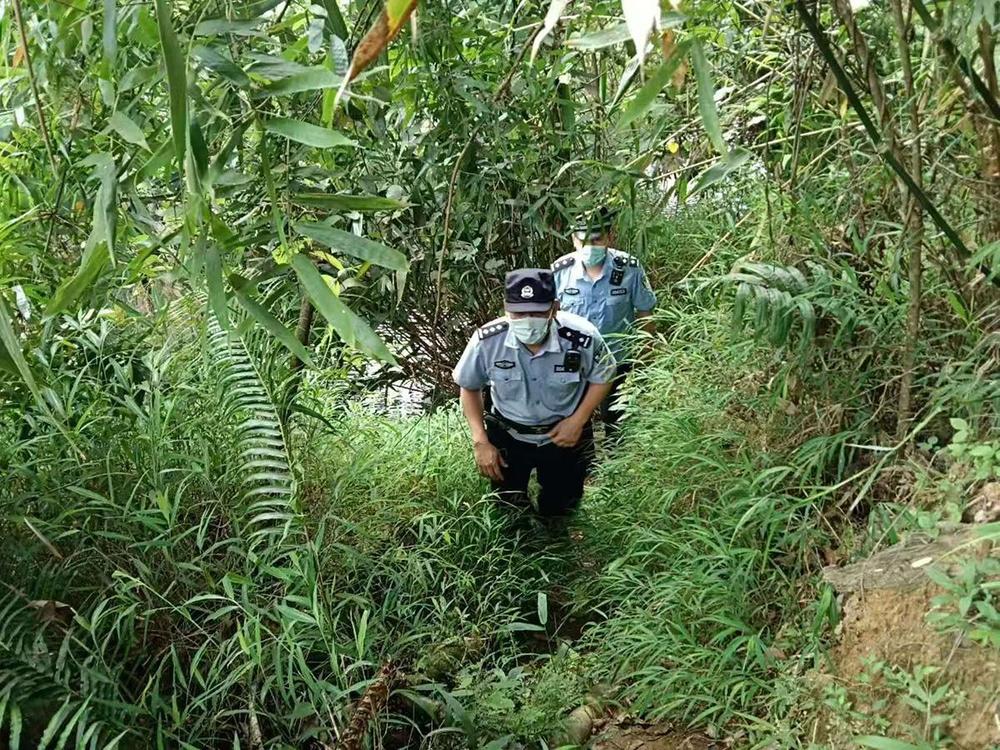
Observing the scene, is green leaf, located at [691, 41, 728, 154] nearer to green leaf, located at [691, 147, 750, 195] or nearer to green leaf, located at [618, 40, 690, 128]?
green leaf, located at [618, 40, 690, 128]

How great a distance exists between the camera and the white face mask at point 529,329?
142 inches

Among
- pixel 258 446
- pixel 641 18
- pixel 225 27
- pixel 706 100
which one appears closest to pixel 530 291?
pixel 258 446

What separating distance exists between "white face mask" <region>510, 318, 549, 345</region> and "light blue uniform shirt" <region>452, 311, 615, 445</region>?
0.06 m

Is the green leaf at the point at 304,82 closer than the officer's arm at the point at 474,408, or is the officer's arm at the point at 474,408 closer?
the green leaf at the point at 304,82

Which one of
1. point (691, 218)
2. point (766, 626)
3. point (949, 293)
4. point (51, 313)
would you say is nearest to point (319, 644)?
point (766, 626)

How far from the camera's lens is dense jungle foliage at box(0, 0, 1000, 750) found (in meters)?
2.17

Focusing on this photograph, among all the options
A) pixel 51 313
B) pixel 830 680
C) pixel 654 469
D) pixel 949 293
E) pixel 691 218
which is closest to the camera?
pixel 51 313

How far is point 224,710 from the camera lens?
94.3 inches

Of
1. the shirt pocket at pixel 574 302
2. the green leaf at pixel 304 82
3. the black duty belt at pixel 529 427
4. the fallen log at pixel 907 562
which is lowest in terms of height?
the fallen log at pixel 907 562

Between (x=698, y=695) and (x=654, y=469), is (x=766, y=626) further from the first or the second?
(x=654, y=469)

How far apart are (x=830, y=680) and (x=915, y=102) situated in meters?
1.54

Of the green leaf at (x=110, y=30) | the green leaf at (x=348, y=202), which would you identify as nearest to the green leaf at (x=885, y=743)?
the green leaf at (x=348, y=202)

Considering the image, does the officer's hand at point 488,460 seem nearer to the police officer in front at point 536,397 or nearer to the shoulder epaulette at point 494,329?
the police officer in front at point 536,397

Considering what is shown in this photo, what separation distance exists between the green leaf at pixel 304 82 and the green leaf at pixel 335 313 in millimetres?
286
